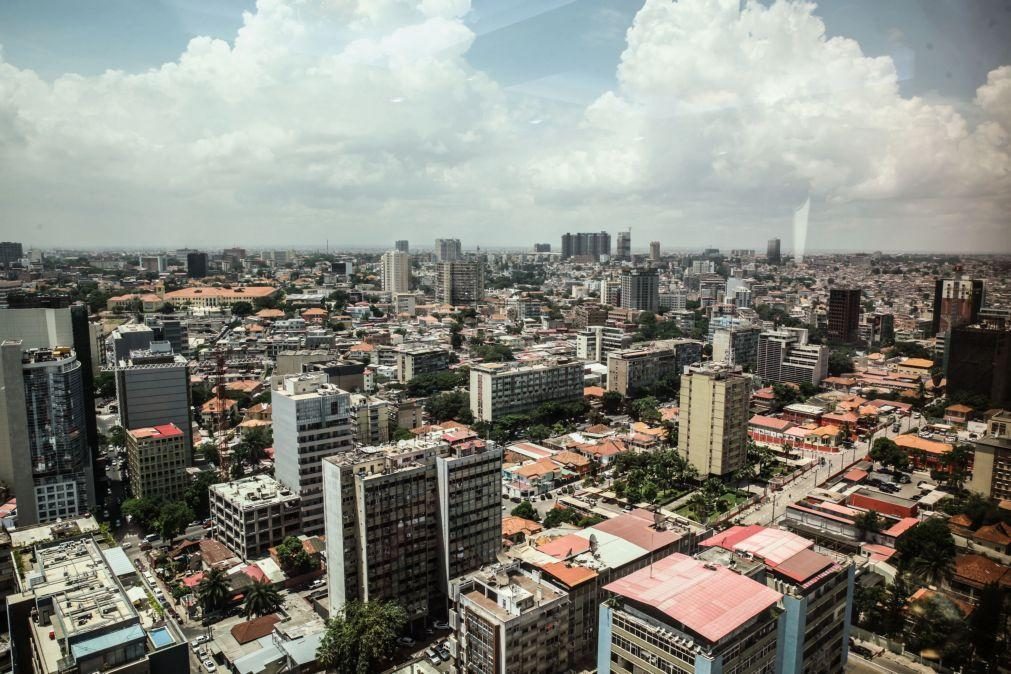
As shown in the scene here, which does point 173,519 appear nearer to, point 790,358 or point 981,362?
point 981,362

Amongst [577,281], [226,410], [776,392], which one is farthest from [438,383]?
[577,281]

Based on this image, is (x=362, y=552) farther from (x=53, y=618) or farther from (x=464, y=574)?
(x=53, y=618)

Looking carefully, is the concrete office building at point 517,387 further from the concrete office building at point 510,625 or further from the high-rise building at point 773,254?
the concrete office building at point 510,625

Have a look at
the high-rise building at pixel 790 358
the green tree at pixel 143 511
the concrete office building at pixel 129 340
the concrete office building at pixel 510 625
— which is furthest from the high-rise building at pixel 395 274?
the concrete office building at pixel 510 625

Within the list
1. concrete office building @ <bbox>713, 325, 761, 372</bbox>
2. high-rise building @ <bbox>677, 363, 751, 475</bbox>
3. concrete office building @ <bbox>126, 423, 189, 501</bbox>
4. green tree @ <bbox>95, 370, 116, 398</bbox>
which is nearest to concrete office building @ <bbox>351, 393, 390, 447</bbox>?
concrete office building @ <bbox>126, 423, 189, 501</bbox>

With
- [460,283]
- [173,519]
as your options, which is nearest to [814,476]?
[173,519]

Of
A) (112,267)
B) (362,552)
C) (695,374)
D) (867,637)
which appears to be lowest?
(867,637)

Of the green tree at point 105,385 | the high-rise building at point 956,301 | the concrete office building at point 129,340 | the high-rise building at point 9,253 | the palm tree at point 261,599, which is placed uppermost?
the high-rise building at point 9,253
